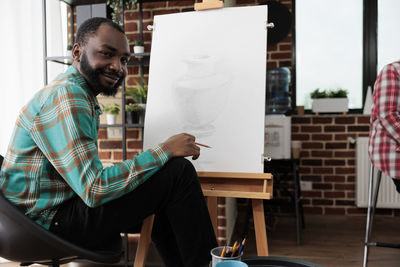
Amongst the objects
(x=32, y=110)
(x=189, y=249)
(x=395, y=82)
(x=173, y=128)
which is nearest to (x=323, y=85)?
(x=395, y=82)

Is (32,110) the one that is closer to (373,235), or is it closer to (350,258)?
(350,258)

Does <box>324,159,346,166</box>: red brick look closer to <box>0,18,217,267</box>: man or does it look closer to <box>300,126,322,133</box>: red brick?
<box>300,126,322,133</box>: red brick

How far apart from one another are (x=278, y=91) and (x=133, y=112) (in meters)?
1.40

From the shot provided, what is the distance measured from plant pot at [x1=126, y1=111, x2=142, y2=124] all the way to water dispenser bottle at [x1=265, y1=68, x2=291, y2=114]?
1.21 metres

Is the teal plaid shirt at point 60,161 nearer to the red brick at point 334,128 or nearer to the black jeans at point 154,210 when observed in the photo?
the black jeans at point 154,210

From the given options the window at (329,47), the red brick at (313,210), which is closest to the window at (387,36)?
Result: the window at (329,47)

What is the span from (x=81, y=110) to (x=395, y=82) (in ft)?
4.98

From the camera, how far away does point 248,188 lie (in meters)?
1.48

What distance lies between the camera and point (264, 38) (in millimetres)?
1634

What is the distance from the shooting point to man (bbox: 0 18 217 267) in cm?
107

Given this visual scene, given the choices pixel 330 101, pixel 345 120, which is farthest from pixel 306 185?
pixel 330 101

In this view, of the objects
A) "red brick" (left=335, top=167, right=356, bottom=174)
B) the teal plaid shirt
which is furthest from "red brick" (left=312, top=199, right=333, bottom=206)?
the teal plaid shirt

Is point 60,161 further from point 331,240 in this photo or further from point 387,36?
point 387,36

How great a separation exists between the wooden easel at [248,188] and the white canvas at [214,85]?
0.05 metres
